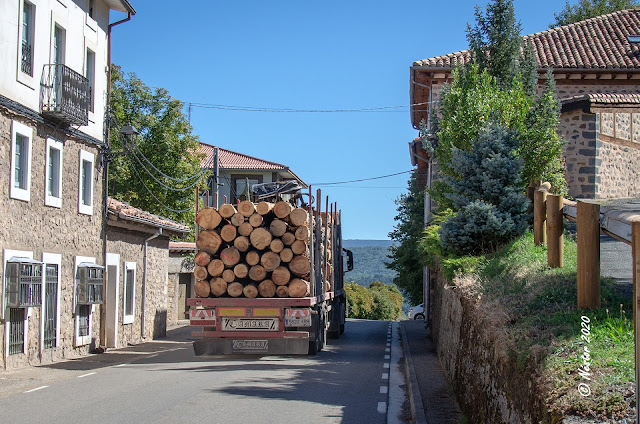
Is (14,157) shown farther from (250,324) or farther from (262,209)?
(250,324)

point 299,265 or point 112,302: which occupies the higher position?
point 299,265

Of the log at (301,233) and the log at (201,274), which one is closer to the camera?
Result: the log at (201,274)

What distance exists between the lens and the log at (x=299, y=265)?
1481 cm

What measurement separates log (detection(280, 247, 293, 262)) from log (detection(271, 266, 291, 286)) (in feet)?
0.64

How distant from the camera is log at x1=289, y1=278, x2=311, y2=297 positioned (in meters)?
14.7

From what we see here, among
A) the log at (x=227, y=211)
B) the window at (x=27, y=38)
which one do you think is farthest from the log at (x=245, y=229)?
the window at (x=27, y=38)

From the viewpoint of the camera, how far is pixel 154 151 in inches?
1352

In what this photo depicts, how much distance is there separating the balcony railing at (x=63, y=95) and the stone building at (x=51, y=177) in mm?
23

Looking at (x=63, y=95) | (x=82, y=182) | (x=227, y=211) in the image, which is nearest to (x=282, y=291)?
(x=227, y=211)

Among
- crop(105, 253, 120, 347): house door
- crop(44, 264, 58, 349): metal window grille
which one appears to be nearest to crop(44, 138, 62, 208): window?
crop(44, 264, 58, 349): metal window grille

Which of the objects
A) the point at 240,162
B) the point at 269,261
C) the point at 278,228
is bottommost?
the point at 269,261

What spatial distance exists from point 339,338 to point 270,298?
8.78 meters

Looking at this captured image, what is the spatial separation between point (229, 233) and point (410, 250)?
19698 mm

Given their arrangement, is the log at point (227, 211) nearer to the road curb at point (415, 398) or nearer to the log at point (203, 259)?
the log at point (203, 259)
